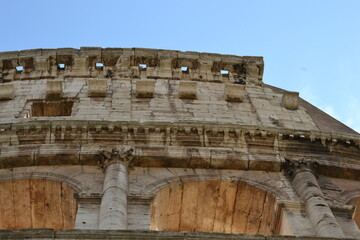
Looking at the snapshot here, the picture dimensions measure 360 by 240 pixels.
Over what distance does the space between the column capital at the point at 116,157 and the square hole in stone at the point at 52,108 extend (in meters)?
4.83

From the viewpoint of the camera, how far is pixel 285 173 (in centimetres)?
1708

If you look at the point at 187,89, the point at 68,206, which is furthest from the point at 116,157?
the point at 187,89

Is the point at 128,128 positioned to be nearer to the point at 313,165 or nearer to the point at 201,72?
the point at 313,165

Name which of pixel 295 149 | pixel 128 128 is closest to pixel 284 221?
pixel 295 149

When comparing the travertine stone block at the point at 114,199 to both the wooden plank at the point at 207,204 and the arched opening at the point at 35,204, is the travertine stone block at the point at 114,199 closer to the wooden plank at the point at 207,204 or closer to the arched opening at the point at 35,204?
the arched opening at the point at 35,204

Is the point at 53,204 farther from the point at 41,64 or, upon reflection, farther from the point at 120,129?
the point at 41,64

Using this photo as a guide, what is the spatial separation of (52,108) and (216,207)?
690cm

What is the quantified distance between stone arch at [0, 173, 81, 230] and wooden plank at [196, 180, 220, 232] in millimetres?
2827

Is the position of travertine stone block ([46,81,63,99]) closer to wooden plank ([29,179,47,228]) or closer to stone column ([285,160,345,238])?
wooden plank ([29,179,47,228])

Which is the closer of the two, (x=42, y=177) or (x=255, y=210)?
(x=42, y=177)

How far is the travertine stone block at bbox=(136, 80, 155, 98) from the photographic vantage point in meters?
21.2

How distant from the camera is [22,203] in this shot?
53.6 ft

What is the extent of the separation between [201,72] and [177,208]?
8420mm

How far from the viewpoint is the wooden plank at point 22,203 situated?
639 inches
